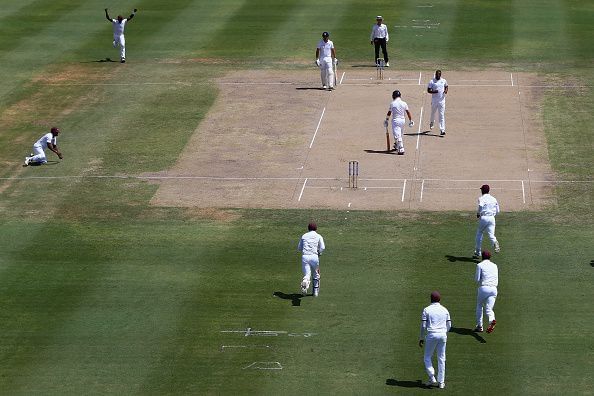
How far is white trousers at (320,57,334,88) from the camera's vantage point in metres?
50.5

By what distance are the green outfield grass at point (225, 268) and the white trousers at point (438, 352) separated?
0.40 metres

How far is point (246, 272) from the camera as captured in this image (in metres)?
33.8

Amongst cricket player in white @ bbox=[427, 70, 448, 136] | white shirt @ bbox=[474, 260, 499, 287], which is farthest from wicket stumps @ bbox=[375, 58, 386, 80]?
white shirt @ bbox=[474, 260, 499, 287]

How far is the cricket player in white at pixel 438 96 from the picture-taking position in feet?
146

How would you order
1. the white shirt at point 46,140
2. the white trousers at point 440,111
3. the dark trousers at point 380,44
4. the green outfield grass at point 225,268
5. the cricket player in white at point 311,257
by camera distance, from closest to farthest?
the green outfield grass at point 225,268 → the cricket player in white at point 311,257 → the white shirt at point 46,140 → the white trousers at point 440,111 → the dark trousers at point 380,44

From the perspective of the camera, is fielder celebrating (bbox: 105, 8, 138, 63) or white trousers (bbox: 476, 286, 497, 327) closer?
white trousers (bbox: 476, 286, 497, 327)

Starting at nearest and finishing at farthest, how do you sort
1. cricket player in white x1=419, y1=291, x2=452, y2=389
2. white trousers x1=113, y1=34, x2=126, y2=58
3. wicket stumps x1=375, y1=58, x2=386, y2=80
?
cricket player in white x1=419, y1=291, x2=452, y2=389, wicket stumps x1=375, y1=58, x2=386, y2=80, white trousers x1=113, y1=34, x2=126, y2=58

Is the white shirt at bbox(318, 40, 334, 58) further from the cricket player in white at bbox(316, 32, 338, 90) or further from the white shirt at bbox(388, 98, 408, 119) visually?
Result: the white shirt at bbox(388, 98, 408, 119)

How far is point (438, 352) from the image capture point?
1086 inches

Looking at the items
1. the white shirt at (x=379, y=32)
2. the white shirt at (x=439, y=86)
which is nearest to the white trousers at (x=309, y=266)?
the white shirt at (x=439, y=86)

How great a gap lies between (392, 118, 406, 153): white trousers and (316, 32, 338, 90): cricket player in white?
7.60 meters

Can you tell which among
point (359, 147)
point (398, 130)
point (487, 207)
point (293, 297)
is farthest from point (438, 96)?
point (293, 297)

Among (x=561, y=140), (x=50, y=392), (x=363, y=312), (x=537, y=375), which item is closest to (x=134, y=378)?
A: (x=50, y=392)

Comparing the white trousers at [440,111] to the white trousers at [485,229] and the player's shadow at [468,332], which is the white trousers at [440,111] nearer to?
the white trousers at [485,229]
